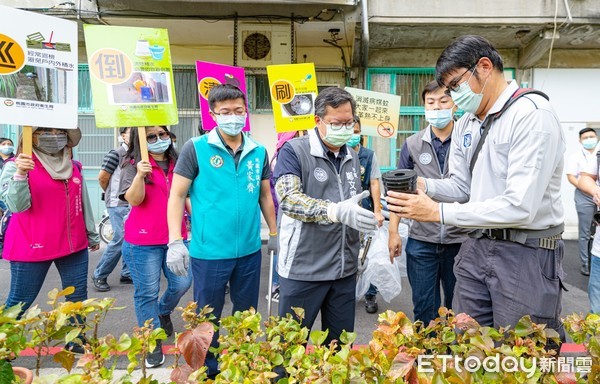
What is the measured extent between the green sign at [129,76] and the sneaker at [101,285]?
2.68 metres

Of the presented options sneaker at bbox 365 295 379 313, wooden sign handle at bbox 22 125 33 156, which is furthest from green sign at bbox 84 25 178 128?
sneaker at bbox 365 295 379 313

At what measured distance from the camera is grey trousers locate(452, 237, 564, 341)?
5.43 feet

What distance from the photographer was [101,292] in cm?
466

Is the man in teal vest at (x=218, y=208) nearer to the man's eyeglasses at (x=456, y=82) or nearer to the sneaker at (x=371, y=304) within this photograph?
the man's eyeglasses at (x=456, y=82)

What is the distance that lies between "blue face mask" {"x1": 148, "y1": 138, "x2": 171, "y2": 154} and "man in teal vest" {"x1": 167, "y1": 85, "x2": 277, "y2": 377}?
650 mm

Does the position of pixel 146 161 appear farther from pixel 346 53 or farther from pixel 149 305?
pixel 346 53

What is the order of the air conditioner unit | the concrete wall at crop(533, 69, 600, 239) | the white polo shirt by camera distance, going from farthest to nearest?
1. the concrete wall at crop(533, 69, 600, 239)
2. the air conditioner unit
3. the white polo shirt

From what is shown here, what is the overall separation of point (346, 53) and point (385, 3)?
4.48ft

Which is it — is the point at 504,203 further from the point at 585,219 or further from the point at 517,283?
the point at 585,219

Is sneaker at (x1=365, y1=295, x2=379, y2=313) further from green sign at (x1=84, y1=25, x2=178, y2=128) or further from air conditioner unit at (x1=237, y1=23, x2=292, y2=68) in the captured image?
air conditioner unit at (x1=237, y1=23, x2=292, y2=68)

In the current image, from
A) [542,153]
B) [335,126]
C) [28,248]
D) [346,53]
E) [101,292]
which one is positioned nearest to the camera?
[542,153]

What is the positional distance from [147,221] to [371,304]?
7.80ft

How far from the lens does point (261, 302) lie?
4.44m

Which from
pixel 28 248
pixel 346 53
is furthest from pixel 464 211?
pixel 346 53
